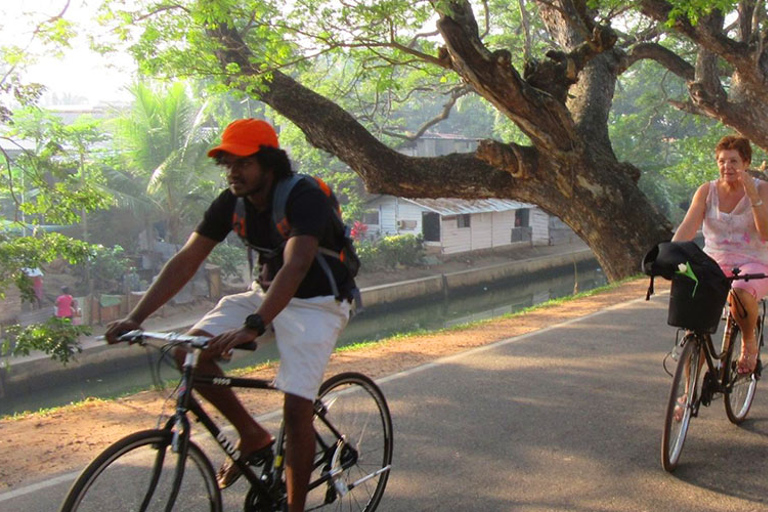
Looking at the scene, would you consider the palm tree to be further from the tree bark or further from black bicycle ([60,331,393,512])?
black bicycle ([60,331,393,512])

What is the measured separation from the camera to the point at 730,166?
416cm

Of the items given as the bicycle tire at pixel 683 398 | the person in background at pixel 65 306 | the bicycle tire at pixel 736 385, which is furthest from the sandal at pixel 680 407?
the person in background at pixel 65 306

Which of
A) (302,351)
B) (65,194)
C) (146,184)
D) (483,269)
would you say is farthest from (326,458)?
(483,269)

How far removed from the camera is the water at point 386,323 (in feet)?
55.7

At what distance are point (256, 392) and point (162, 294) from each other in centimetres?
304

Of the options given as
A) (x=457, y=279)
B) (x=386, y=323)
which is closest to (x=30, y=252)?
(x=386, y=323)

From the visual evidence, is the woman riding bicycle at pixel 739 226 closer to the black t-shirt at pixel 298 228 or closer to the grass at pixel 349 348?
the black t-shirt at pixel 298 228

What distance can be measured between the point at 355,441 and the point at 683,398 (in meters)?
1.76

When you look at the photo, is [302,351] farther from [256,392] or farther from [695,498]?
[256,392]

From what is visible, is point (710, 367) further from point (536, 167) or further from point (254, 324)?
point (536, 167)

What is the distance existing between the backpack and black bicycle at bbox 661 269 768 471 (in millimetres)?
1786

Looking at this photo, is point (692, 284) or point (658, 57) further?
point (658, 57)

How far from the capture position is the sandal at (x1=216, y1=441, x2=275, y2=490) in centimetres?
281

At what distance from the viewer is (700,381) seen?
13.1 feet
